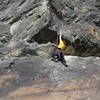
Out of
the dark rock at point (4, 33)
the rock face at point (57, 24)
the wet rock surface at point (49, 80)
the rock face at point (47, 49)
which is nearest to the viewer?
the wet rock surface at point (49, 80)

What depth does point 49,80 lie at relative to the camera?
850 centimetres

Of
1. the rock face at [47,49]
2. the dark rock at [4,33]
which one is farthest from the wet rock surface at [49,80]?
the dark rock at [4,33]

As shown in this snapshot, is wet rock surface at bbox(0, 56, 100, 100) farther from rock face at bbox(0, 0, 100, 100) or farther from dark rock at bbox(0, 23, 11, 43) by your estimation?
dark rock at bbox(0, 23, 11, 43)

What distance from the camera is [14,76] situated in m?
8.66

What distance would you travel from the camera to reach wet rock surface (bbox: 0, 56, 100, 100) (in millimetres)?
7660

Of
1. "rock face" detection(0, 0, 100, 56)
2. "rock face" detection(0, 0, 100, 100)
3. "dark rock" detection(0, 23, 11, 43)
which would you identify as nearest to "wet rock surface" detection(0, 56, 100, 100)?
"rock face" detection(0, 0, 100, 100)

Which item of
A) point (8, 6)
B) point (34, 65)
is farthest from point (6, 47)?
point (8, 6)

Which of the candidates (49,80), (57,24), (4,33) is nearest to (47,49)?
(57,24)

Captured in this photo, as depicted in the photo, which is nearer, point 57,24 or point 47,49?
point 47,49

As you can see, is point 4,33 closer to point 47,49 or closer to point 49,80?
point 47,49

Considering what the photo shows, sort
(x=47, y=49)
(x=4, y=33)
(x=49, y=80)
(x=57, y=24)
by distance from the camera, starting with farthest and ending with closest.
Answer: (x=4, y=33) → (x=57, y=24) → (x=47, y=49) → (x=49, y=80)

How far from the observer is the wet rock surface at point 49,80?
7.66 metres

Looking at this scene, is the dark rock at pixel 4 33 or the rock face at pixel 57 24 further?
the dark rock at pixel 4 33

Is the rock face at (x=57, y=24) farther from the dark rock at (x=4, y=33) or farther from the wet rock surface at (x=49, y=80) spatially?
the wet rock surface at (x=49, y=80)
